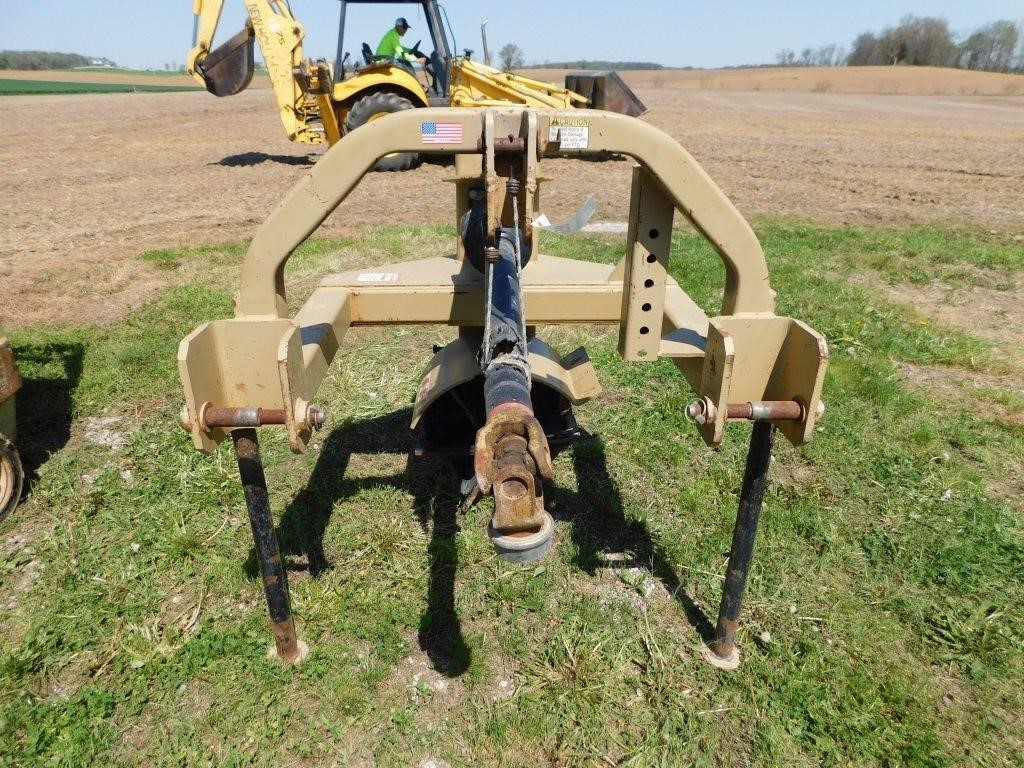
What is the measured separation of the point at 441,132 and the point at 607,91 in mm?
10679

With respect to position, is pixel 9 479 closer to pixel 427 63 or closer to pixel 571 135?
pixel 571 135

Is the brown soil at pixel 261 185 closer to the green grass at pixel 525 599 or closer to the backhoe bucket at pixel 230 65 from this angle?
the backhoe bucket at pixel 230 65

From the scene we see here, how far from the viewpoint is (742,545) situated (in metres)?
2.40

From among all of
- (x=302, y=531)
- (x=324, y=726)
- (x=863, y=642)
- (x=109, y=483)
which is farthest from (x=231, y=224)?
(x=863, y=642)

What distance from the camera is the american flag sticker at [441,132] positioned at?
5.93 ft

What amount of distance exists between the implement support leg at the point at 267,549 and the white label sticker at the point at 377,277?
2.73 feet

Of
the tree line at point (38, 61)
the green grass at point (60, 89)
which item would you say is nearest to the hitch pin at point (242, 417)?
the green grass at point (60, 89)

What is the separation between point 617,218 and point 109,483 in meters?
7.48

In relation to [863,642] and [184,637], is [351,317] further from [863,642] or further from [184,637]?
[863,642]

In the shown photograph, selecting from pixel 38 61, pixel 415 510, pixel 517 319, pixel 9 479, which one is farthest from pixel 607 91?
pixel 38 61

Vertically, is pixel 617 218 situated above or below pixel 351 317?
below

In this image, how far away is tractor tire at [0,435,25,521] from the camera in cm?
330

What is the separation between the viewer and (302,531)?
3268mm

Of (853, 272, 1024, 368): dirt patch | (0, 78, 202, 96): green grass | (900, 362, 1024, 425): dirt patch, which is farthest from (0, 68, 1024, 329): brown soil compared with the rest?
(0, 78, 202, 96): green grass
